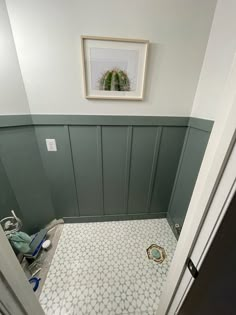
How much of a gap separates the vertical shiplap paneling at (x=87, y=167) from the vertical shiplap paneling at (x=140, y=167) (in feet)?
1.18

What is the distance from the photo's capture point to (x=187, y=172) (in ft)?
4.51

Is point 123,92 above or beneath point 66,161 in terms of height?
above

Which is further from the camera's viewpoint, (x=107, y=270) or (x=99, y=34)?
(x=107, y=270)

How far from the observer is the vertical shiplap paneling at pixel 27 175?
3.69 feet

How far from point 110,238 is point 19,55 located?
1887mm

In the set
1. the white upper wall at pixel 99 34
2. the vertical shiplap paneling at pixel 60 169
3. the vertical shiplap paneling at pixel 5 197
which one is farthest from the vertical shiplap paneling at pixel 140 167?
the vertical shiplap paneling at pixel 5 197

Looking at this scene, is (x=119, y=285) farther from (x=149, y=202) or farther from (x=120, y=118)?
(x=120, y=118)

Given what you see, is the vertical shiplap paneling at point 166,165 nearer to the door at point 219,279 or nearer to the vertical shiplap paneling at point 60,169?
the vertical shiplap paneling at point 60,169

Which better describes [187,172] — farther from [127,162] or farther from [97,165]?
[97,165]

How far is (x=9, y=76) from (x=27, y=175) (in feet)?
2.68

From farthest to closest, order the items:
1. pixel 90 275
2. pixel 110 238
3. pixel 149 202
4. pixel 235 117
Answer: pixel 149 202 → pixel 110 238 → pixel 90 275 → pixel 235 117

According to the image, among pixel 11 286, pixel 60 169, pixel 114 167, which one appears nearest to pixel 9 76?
pixel 60 169

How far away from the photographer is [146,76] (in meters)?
1.15

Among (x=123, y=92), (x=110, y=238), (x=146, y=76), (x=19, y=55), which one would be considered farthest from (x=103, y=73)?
(x=110, y=238)
